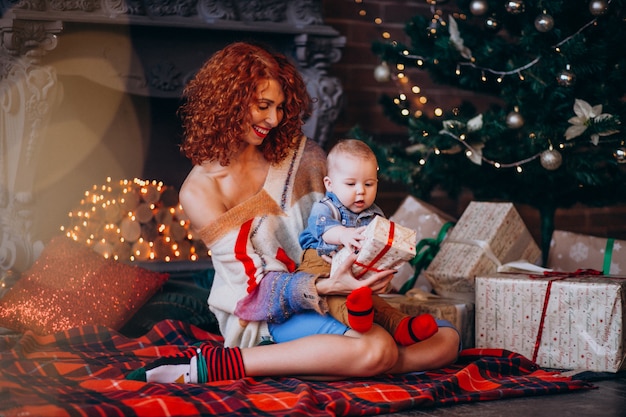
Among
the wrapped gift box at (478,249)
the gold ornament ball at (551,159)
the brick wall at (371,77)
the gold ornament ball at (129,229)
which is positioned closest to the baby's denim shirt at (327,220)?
the wrapped gift box at (478,249)

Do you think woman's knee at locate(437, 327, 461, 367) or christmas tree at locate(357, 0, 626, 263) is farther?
christmas tree at locate(357, 0, 626, 263)

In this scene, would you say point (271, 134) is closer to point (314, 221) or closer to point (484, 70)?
point (314, 221)

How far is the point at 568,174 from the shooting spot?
3076 mm

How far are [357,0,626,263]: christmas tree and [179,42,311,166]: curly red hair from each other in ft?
3.01

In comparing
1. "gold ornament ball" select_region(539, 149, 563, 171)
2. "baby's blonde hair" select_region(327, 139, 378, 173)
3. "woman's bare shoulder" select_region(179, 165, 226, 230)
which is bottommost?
"woman's bare shoulder" select_region(179, 165, 226, 230)

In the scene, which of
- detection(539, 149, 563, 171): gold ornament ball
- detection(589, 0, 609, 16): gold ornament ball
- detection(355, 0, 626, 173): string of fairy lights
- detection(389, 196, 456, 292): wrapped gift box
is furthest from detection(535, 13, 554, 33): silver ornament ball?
detection(389, 196, 456, 292): wrapped gift box

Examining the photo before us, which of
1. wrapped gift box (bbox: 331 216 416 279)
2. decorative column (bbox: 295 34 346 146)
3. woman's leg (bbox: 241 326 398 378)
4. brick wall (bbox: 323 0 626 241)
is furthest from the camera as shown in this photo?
brick wall (bbox: 323 0 626 241)

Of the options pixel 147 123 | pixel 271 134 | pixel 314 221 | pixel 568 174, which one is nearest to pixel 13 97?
pixel 147 123

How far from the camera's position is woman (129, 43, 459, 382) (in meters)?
2.15

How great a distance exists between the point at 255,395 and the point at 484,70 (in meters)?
1.76

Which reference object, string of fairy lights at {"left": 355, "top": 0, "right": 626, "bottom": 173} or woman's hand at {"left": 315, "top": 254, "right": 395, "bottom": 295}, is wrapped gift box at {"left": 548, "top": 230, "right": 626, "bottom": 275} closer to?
string of fairy lights at {"left": 355, "top": 0, "right": 626, "bottom": 173}

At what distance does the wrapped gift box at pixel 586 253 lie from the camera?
2855mm

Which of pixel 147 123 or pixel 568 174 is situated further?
pixel 147 123

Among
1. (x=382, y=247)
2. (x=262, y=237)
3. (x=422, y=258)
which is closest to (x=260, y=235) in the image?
(x=262, y=237)
